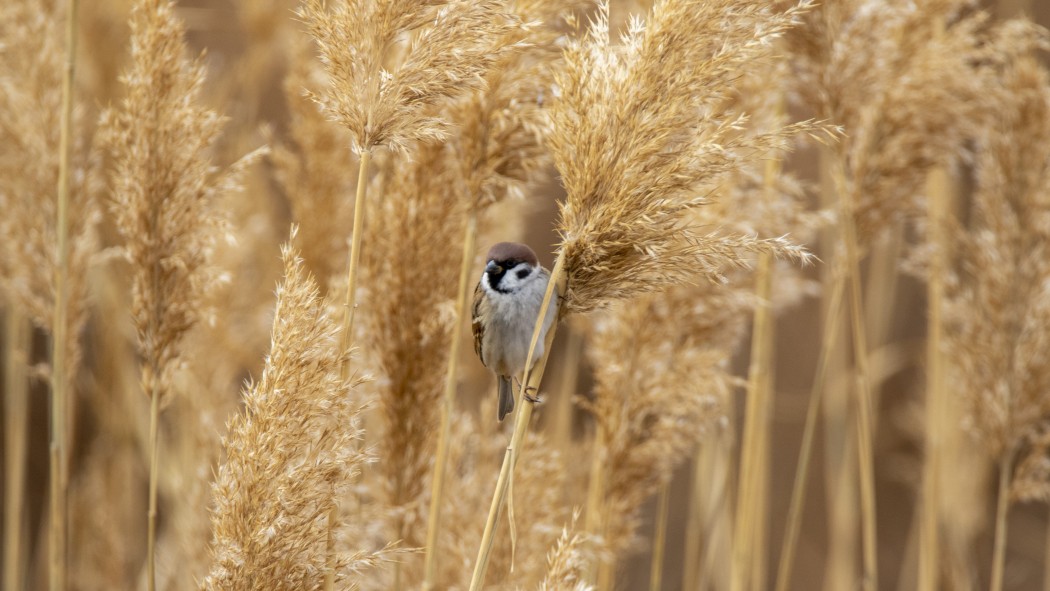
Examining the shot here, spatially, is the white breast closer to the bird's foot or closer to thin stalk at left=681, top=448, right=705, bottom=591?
the bird's foot

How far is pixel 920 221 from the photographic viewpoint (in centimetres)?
244

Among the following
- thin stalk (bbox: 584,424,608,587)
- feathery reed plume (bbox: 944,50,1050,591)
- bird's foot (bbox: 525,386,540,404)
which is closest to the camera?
bird's foot (bbox: 525,386,540,404)

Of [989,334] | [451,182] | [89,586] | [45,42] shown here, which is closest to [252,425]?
[451,182]

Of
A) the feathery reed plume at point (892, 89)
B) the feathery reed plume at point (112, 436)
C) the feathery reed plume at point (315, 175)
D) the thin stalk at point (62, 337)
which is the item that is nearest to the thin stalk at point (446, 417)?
the feathery reed plume at point (315, 175)

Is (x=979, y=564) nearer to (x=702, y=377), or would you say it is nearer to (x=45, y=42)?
(x=702, y=377)

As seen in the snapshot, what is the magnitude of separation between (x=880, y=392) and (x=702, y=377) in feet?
12.1

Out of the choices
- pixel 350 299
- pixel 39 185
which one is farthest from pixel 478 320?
pixel 39 185

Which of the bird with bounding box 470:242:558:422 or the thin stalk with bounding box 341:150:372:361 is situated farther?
the bird with bounding box 470:242:558:422

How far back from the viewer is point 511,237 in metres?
2.85

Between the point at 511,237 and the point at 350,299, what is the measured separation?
150cm

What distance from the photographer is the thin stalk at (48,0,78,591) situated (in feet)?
5.68

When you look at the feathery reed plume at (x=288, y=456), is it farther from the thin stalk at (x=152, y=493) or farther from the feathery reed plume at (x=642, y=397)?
the feathery reed plume at (x=642, y=397)

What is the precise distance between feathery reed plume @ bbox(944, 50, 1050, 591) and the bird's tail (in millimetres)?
1098

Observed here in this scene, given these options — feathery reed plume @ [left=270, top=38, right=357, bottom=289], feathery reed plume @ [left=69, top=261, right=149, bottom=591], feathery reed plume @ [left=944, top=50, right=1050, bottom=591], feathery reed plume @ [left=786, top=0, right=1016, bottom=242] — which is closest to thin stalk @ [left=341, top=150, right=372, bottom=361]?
feathery reed plume @ [left=270, top=38, right=357, bottom=289]
